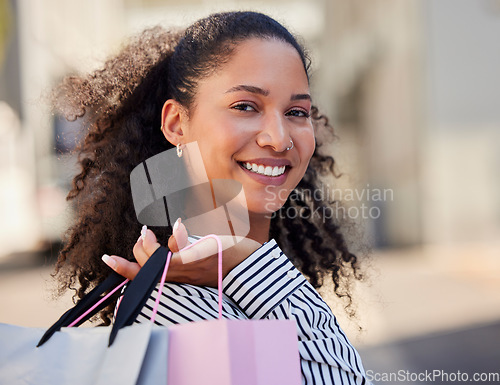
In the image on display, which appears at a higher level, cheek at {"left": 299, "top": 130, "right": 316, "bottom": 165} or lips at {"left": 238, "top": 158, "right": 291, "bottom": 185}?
cheek at {"left": 299, "top": 130, "right": 316, "bottom": 165}

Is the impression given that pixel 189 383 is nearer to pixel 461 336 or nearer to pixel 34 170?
pixel 461 336

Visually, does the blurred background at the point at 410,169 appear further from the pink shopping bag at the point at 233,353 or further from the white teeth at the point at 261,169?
the pink shopping bag at the point at 233,353

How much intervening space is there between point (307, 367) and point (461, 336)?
5.64m

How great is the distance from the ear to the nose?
0.33 m

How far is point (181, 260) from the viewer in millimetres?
1318

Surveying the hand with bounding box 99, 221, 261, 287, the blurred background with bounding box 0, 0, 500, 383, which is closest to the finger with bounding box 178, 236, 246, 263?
the hand with bounding box 99, 221, 261, 287

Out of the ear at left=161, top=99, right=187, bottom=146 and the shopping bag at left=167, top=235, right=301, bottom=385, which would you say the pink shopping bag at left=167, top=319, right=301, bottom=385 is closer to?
the shopping bag at left=167, top=235, right=301, bottom=385

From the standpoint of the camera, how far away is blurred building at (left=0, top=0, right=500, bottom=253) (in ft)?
38.4

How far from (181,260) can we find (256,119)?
0.58 meters

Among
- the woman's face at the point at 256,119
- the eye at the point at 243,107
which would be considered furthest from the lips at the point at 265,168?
the eye at the point at 243,107

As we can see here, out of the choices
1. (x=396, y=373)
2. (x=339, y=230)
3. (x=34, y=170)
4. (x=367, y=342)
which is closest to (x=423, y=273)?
(x=367, y=342)

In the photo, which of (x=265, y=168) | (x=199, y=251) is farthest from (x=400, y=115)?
(x=199, y=251)

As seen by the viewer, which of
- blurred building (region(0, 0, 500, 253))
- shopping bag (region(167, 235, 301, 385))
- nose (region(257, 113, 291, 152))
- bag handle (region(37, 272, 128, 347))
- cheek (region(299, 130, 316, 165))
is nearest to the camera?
shopping bag (region(167, 235, 301, 385))

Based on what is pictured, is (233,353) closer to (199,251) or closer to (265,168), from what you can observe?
(199,251)
